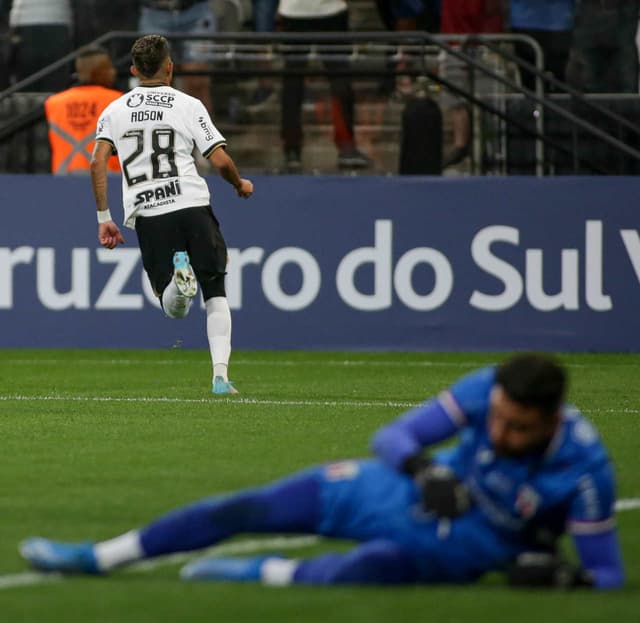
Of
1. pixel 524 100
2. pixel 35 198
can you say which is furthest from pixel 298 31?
pixel 35 198

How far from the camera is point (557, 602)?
4859mm

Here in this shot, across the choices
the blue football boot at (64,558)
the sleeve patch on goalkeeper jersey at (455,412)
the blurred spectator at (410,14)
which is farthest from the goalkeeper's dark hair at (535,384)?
the blurred spectator at (410,14)

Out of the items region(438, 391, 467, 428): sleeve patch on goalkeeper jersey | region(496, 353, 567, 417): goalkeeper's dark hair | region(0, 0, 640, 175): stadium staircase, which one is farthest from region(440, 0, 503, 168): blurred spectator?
region(496, 353, 567, 417): goalkeeper's dark hair

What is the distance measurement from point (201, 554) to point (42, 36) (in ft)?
40.3

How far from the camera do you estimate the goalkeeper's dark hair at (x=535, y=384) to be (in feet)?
15.5

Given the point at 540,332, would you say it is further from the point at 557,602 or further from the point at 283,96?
the point at 557,602

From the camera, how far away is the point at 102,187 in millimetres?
11016

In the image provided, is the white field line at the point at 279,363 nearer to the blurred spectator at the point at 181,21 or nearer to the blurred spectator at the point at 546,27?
the blurred spectator at the point at 181,21

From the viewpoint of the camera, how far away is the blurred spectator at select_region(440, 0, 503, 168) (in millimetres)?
16219

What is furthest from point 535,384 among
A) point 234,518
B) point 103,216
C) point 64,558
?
point 103,216

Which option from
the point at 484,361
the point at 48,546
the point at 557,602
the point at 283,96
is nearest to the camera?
the point at 557,602

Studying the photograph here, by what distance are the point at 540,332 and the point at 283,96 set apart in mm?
3482

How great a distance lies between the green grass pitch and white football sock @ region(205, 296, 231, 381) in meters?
0.22

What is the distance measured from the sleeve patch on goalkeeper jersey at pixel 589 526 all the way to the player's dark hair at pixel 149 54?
620 cm
